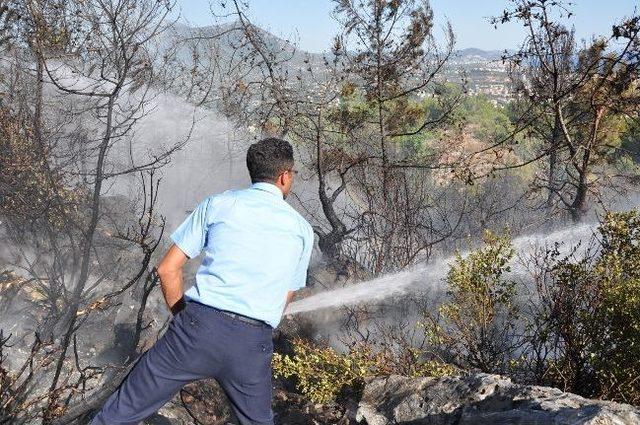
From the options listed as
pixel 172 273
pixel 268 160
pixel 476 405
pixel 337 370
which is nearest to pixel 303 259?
pixel 268 160

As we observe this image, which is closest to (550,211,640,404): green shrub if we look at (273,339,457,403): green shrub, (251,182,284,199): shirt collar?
(273,339,457,403): green shrub

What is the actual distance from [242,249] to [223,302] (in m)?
0.25

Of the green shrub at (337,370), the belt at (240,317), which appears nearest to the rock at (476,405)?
the green shrub at (337,370)

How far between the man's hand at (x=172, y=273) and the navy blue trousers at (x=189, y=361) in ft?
0.46

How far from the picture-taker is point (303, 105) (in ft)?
33.8

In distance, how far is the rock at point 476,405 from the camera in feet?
8.61

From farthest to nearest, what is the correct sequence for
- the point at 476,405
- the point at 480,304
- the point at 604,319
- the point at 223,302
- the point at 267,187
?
the point at 480,304
the point at 604,319
the point at 476,405
the point at 267,187
the point at 223,302

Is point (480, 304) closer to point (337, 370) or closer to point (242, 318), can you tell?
point (337, 370)

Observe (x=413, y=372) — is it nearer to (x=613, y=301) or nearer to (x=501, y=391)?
(x=501, y=391)

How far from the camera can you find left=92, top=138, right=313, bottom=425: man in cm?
257

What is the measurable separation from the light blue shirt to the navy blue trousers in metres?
0.08

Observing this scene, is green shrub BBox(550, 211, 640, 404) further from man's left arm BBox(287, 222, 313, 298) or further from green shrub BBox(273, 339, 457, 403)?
man's left arm BBox(287, 222, 313, 298)

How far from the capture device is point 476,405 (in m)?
3.50

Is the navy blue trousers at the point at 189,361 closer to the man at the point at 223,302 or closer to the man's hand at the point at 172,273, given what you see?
the man at the point at 223,302
